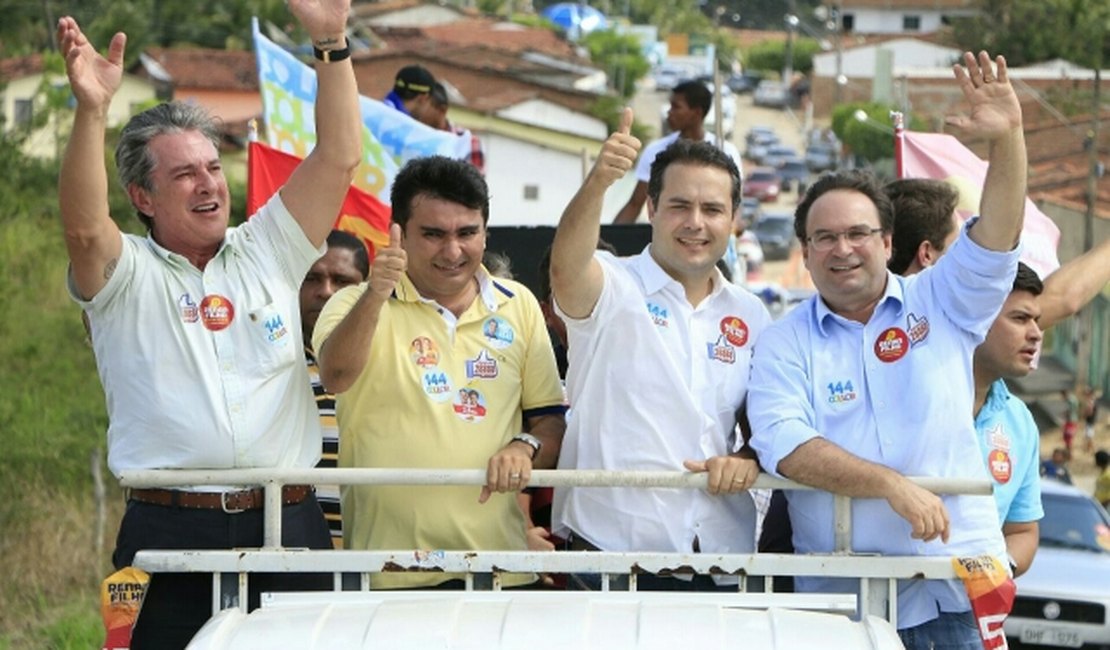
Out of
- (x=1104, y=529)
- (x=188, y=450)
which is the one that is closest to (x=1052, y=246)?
(x=188, y=450)

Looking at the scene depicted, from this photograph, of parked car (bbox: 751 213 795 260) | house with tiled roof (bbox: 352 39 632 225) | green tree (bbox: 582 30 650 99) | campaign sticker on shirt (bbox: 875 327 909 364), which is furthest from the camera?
green tree (bbox: 582 30 650 99)

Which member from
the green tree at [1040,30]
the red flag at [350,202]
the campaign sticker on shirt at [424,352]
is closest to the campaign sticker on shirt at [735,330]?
the campaign sticker on shirt at [424,352]

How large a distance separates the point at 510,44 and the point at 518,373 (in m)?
78.9

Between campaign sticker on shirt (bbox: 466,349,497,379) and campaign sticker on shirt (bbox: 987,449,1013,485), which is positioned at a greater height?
campaign sticker on shirt (bbox: 466,349,497,379)

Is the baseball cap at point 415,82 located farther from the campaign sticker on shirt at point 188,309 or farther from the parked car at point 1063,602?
the campaign sticker on shirt at point 188,309

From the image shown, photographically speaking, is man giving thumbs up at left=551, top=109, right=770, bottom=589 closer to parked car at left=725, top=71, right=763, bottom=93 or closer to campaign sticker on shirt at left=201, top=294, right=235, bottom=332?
campaign sticker on shirt at left=201, top=294, right=235, bottom=332

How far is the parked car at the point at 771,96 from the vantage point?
10494 cm

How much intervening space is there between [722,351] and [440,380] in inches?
31.9

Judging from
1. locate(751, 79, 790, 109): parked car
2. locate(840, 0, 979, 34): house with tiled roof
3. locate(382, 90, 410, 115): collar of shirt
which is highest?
locate(840, 0, 979, 34): house with tiled roof

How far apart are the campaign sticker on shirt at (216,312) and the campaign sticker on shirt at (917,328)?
6.00 ft

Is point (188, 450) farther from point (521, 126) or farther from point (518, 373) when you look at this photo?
point (521, 126)

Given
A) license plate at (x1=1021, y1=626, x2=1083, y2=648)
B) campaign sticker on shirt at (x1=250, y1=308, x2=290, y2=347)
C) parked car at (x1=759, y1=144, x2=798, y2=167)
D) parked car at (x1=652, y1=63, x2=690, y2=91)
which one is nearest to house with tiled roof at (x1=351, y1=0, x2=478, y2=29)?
parked car at (x1=652, y1=63, x2=690, y2=91)

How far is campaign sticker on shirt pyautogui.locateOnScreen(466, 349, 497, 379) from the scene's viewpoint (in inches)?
217

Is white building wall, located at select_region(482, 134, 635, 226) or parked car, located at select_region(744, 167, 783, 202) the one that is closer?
white building wall, located at select_region(482, 134, 635, 226)
